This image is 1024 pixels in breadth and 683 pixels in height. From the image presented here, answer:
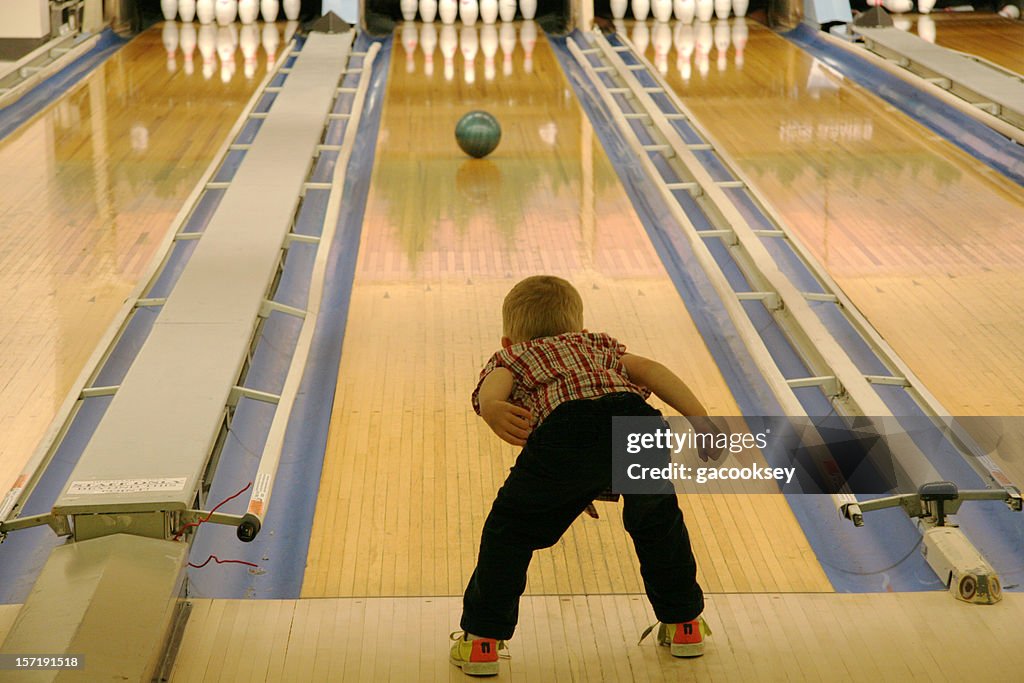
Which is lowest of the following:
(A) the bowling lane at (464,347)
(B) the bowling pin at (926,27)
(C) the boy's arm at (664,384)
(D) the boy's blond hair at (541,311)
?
(A) the bowling lane at (464,347)

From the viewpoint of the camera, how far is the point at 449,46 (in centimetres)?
697

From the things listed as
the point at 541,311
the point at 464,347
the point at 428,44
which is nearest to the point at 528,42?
the point at 428,44

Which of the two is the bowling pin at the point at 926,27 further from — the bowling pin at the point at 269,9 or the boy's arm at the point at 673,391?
the boy's arm at the point at 673,391

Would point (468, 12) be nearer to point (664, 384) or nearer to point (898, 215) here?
point (898, 215)

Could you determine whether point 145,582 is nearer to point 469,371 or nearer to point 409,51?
point 469,371

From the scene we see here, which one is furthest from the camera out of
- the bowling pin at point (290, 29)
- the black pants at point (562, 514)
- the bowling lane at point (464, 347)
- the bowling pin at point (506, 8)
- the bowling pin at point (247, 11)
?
the bowling pin at point (506, 8)

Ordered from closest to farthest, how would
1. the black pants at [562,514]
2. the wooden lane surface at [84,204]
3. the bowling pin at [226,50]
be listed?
the black pants at [562,514], the wooden lane surface at [84,204], the bowling pin at [226,50]

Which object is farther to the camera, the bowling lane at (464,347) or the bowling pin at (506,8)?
the bowling pin at (506,8)

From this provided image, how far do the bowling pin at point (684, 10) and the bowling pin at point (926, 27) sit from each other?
51.4 inches

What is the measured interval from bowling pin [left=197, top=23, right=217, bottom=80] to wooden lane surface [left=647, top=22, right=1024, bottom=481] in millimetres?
2328

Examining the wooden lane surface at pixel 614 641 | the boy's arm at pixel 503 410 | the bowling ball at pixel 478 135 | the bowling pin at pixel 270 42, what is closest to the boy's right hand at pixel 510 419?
the boy's arm at pixel 503 410

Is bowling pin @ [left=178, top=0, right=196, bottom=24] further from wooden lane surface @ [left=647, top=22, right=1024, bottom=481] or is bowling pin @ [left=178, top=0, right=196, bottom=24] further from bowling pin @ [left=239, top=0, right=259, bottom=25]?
wooden lane surface @ [left=647, top=22, right=1024, bottom=481]
